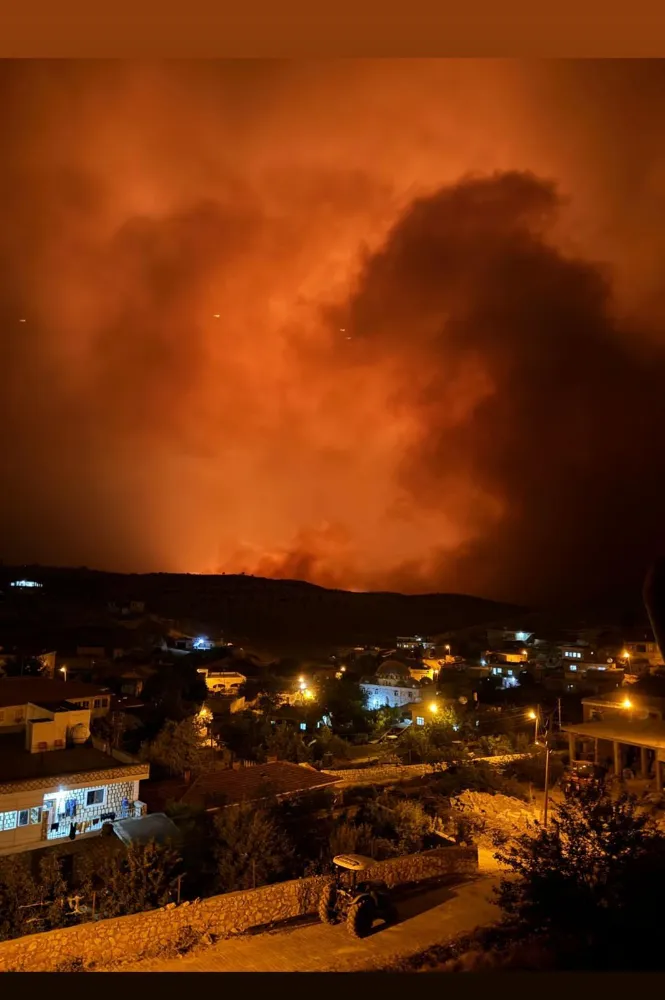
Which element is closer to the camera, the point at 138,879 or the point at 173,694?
the point at 138,879

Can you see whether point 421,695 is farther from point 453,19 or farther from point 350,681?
point 453,19

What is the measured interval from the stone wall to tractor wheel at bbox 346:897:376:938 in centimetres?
55

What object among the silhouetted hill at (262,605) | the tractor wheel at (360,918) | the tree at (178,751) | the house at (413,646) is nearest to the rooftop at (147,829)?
the tractor wheel at (360,918)

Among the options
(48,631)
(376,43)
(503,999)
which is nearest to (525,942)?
(503,999)

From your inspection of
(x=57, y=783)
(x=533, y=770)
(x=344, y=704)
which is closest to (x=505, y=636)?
(x=344, y=704)

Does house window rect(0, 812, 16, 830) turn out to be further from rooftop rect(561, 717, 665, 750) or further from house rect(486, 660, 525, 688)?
house rect(486, 660, 525, 688)

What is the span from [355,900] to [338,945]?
0.96 feet

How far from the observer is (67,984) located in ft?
5.50

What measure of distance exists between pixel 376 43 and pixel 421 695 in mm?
14087

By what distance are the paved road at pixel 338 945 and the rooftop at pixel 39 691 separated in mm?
6087

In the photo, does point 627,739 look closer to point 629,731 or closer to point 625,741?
point 625,741

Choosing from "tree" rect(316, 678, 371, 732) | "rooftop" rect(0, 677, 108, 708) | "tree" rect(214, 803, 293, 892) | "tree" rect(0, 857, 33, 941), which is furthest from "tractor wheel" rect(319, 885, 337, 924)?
"tree" rect(316, 678, 371, 732)

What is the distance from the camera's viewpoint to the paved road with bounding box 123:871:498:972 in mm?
3583

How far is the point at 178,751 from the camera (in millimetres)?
8570
